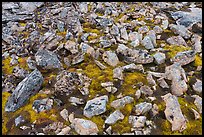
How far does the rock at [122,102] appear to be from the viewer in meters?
7.43

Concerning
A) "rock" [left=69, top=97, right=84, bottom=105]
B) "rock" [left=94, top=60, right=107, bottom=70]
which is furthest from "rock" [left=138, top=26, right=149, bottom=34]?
"rock" [left=69, top=97, right=84, bottom=105]

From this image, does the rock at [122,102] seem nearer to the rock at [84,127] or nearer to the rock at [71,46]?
the rock at [84,127]

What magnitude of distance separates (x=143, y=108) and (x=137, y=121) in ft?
1.47

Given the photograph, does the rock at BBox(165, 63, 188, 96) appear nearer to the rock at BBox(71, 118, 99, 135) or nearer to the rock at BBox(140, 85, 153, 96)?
the rock at BBox(140, 85, 153, 96)

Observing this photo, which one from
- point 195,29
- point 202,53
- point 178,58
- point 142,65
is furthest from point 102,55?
point 195,29

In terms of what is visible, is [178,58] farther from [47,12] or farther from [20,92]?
[47,12]

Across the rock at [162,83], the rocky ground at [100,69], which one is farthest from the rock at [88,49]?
the rock at [162,83]

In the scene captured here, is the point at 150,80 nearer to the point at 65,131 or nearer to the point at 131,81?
the point at 131,81

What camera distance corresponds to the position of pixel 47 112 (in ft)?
24.1

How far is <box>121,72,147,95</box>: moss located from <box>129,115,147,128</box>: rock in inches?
38.7

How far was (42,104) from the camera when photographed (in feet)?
24.8

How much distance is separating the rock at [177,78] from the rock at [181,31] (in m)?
2.51

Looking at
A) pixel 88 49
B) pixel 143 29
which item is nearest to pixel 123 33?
pixel 143 29

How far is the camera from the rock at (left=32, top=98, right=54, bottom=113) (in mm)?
7449
